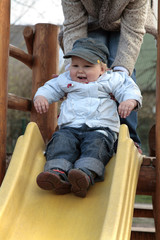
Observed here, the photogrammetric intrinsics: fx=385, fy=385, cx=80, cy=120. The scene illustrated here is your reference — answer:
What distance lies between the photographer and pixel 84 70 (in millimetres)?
2348

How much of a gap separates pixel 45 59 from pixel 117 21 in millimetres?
921

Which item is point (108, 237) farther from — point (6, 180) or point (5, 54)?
point (5, 54)

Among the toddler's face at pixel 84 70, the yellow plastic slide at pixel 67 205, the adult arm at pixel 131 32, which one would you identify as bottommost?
the yellow plastic slide at pixel 67 205

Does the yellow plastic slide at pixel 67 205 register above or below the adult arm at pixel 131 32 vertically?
below

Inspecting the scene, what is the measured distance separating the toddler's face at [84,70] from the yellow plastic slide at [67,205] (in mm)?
409

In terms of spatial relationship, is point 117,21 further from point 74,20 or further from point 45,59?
point 45,59

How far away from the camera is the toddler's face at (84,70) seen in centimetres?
234

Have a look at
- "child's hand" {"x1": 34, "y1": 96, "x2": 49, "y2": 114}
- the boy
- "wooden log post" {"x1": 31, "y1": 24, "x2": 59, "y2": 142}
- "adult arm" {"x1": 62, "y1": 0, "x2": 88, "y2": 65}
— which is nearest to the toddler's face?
the boy

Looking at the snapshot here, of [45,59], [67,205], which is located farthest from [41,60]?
[67,205]

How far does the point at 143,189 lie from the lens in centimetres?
239

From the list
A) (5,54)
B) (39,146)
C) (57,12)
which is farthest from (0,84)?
(57,12)

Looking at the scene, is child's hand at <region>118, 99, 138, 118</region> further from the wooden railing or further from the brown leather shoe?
the wooden railing

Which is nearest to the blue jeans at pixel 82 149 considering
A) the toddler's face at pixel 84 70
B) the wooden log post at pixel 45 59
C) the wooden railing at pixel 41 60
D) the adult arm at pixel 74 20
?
the toddler's face at pixel 84 70

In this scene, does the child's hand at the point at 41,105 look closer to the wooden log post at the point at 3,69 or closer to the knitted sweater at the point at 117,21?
the wooden log post at the point at 3,69
